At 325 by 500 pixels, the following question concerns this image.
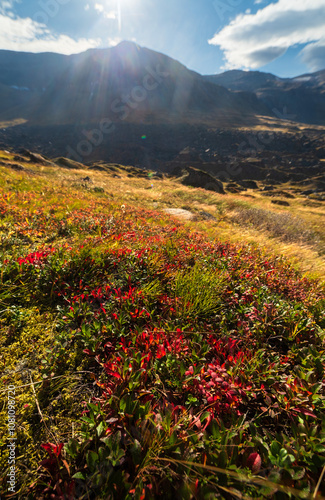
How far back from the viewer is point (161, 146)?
145m

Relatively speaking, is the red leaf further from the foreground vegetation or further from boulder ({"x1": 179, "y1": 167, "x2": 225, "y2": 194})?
boulder ({"x1": 179, "y1": 167, "x2": 225, "y2": 194})

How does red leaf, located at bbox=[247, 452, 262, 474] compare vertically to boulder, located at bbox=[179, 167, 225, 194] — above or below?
below

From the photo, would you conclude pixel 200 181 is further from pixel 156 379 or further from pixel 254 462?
pixel 254 462

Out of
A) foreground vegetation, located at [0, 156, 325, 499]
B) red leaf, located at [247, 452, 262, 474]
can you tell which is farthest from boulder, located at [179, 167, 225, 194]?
red leaf, located at [247, 452, 262, 474]

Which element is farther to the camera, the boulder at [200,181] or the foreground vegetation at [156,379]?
the boulder at [200,181]

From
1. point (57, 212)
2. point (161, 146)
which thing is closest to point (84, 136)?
point (161, 146)

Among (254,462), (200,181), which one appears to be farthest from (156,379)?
(200,181)

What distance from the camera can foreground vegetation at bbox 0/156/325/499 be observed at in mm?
1560

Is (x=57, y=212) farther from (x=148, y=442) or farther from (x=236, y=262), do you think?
(x=148, y=442)

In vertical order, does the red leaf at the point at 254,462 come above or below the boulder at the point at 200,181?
below

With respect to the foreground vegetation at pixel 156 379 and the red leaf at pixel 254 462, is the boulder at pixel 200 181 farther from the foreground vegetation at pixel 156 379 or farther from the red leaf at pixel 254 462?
the red leaf at pixel 254 462

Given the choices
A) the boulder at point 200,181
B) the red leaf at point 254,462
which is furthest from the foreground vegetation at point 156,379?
the boulder at point 200,181

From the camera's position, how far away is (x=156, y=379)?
2281 millimetres

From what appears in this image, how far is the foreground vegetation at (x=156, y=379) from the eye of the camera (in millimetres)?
1560
